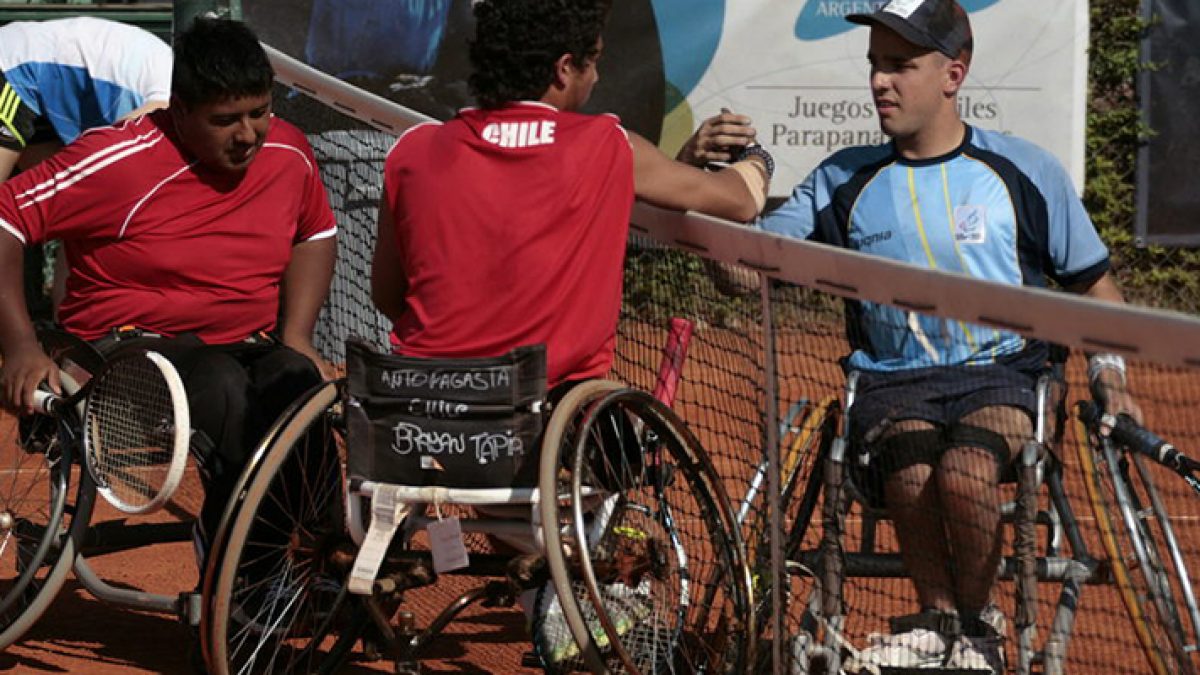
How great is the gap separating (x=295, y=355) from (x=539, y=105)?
1048 mm

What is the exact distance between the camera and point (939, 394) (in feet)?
13.5

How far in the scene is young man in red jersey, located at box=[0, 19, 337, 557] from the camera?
4574mm

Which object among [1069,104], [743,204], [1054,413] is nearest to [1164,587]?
[1054,413]

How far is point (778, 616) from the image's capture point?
13.0 ft

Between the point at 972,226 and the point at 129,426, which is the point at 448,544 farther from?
the point at 972,226

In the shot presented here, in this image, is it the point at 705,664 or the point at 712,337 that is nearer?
Result: the point at 705,664

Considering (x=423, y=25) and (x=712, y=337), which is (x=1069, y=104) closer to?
(x=423, y=25)

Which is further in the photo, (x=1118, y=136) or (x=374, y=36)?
(x=1118, y=136)

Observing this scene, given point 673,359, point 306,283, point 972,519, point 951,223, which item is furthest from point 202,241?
point 972,519

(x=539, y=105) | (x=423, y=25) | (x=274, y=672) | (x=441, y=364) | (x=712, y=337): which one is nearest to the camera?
(x=441, y=364)

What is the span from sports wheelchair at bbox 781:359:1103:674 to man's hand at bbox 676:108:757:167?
23.2 inches

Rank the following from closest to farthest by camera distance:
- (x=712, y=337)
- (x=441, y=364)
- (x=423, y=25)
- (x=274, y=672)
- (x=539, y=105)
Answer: (x=441, y=364) → (x=539, y=105) → (x=274, y=672) → (x=712, y=337) → (x=423, y=25)

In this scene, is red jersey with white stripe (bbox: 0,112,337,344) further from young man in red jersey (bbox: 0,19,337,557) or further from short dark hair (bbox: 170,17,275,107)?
short dark hair (bbox: 170,17,275,107)

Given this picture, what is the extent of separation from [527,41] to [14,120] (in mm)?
2507
